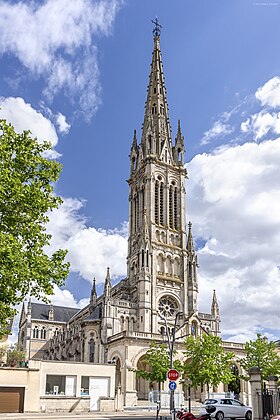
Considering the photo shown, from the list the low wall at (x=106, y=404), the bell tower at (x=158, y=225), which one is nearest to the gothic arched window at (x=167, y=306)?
the bell tower at (x=158, y=225)

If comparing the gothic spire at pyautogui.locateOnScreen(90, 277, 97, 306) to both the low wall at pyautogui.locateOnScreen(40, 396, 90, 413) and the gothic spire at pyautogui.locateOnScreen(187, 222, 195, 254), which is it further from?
the low wall at pyautogui.locateOnScreen(40, 396, 90, 413)

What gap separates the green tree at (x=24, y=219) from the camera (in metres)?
18.9

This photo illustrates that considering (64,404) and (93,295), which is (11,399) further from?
(93,295)

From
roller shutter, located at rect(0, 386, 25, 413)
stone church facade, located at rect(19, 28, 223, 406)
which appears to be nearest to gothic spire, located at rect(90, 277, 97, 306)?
stone church facade, located at rect(19, 28, 223, 406)

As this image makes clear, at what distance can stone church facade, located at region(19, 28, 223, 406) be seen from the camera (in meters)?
54.4

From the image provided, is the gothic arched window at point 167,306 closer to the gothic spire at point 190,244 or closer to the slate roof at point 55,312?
the gothic spire at point 190,244

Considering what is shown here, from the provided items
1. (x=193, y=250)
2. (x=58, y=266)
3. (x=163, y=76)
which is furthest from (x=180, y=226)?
(x=58, y=266)

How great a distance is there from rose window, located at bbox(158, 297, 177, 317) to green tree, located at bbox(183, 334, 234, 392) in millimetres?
19781

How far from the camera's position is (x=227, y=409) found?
2708 centimetres

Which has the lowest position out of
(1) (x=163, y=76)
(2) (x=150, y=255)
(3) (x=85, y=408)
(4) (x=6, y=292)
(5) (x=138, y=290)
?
(3) (x=85, y=408)

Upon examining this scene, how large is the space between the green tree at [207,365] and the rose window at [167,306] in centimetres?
1978

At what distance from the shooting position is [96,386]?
40.7m

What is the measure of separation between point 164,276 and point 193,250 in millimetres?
7206

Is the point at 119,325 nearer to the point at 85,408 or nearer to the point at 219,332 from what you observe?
the point at 219,332
